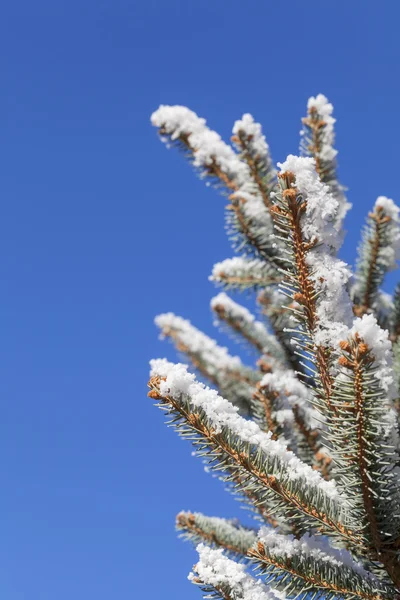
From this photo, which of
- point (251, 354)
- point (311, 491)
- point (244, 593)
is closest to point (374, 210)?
point (251, 354)

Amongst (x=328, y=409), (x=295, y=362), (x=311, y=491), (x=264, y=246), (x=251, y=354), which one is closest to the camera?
(x=328, y=409)

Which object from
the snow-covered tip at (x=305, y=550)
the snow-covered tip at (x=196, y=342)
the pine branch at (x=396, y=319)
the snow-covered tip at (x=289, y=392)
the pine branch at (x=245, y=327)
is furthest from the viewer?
the snow-covered tip at (x=196, y=342)

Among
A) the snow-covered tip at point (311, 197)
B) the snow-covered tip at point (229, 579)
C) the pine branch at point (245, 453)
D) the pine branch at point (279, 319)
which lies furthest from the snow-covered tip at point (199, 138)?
the snow-covered tip at point (229, 579)

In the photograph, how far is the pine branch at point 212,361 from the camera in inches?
194

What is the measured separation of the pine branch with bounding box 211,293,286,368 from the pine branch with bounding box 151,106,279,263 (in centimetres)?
132

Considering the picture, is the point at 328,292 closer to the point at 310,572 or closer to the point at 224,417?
the point at 224,417

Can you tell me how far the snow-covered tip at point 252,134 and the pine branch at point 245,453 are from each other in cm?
193

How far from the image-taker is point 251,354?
5098mm

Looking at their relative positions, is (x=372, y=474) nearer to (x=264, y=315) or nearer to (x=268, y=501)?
(x=268, y=501)

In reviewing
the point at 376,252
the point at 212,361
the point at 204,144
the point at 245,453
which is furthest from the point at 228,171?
the point at 245,453

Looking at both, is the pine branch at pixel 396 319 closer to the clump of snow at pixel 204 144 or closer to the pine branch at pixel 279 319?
the pine branch at pixel 279 319

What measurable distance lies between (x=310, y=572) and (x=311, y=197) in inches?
48.7

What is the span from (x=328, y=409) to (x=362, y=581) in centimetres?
61

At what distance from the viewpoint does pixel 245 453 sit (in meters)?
1.97
